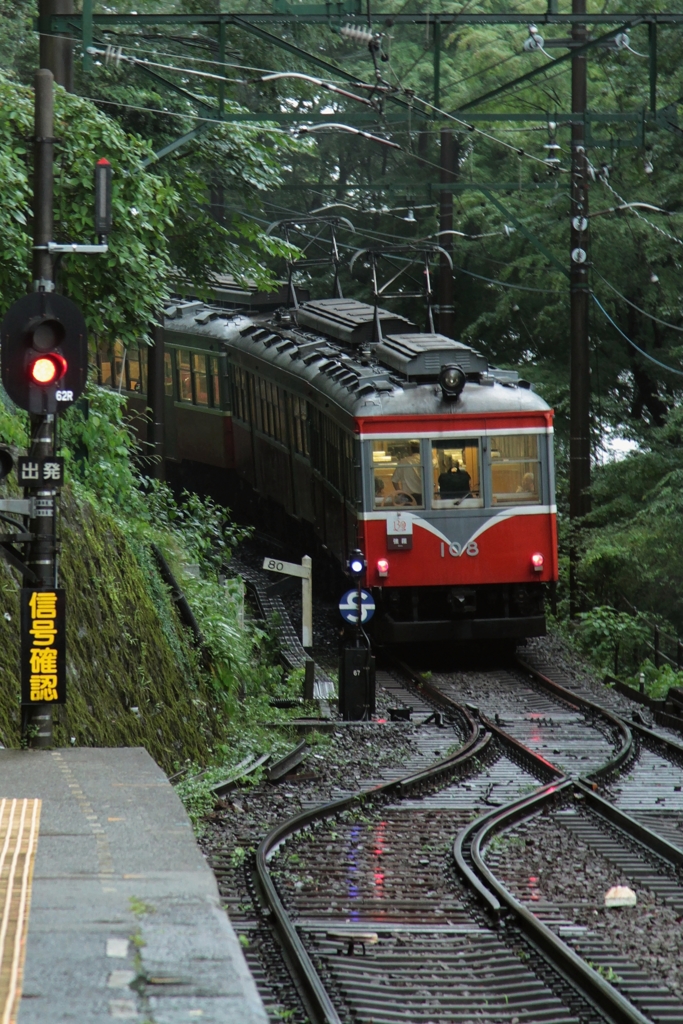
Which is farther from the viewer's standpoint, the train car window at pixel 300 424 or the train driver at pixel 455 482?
the train car window at pixel 300 424

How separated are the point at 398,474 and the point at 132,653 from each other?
6894 mm

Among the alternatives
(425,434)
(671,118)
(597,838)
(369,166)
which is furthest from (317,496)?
(369,166)

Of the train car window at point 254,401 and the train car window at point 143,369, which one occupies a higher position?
the train car window at point 143,369

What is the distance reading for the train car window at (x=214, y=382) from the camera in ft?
86.5

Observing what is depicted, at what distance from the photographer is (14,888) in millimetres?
5336

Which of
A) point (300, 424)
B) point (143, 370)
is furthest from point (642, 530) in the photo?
point (143, 370)

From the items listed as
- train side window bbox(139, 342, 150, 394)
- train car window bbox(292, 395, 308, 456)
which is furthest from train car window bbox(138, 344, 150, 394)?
train car window bbox(292, 395, 308, 456)

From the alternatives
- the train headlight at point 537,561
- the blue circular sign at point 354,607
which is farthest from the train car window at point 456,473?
the blue circular sign at point 354,607

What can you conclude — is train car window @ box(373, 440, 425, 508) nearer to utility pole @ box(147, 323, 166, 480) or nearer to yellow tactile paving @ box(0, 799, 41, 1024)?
utility pole @ box(147, 323, 166, 480)

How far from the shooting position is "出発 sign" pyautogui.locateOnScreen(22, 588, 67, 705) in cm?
850

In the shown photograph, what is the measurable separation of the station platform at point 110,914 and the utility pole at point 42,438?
3.51ft

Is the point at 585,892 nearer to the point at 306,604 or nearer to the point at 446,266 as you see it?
the point at 306,604

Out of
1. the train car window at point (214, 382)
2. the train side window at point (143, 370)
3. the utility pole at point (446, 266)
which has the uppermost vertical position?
the utility pole at point (446, 266)

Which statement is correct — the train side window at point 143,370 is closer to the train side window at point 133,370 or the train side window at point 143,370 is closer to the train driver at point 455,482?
the train side window at point 133,370
